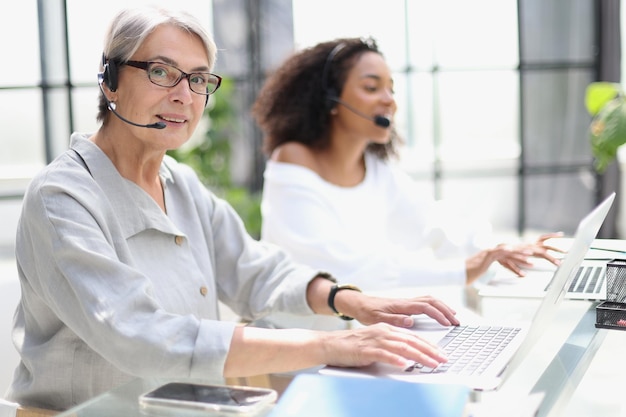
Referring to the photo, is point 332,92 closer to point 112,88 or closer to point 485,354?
point 112,88

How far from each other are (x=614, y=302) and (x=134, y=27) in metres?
1.07

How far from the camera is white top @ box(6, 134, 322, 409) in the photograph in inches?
50.3

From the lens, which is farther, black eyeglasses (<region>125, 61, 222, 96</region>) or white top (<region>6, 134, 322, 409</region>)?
black eyeglasses (<region>125, 61, 222, 96</region>)

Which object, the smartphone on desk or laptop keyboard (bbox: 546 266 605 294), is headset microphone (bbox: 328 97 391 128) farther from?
the smartphone on desk

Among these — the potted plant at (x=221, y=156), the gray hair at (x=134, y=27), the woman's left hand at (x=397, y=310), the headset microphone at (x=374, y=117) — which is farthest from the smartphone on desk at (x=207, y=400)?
Result: the potted plant at (x=221, y=156)

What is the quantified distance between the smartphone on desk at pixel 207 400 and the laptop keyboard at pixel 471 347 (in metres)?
0.23

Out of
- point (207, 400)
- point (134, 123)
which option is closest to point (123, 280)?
point (207, 400)

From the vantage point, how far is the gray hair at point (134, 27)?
1530mm

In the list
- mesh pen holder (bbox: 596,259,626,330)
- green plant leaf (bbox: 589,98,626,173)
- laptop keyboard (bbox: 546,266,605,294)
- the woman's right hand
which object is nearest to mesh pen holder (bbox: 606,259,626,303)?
mesh pen holder (bbox: 596,259,626,330)

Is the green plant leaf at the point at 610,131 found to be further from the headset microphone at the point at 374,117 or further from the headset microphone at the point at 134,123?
the headset microphone at the point at 134,123

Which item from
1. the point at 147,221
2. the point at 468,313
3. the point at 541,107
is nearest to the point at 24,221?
the point at 147,221

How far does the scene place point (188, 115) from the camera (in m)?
1.63

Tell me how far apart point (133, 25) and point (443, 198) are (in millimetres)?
4466

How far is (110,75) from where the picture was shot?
1.56 meters
